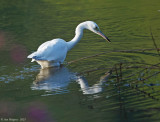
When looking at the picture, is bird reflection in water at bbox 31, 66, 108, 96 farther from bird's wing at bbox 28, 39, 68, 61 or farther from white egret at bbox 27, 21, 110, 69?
bird's wing at bbox 28, 39, 68, 61

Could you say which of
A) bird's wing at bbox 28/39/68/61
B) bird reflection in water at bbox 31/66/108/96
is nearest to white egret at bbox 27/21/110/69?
bird's wing at bbox 28/39/68/61

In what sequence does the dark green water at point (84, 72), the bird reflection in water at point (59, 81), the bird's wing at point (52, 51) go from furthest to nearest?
1. the bird's wing at point (52, 51)
2. the bird reflection in water at point (59, 81)
3. the dark green water at point (84, 72)

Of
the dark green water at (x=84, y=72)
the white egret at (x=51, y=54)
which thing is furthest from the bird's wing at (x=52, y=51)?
the dark green water at (x=84, y=72)

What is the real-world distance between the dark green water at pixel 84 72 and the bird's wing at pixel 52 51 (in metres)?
0.33

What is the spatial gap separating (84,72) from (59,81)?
1.51 m

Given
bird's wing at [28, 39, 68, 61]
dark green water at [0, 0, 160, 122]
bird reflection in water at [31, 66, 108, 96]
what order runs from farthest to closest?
bird's wing at [28, 39, 68, 61] < bird reflection in water at [31, 66, 108, 96] < dark green water at [0, 0, 160, 122]

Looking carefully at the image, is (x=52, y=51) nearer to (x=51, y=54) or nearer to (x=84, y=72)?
(x=51, y=54)

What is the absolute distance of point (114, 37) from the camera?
39.6 ft

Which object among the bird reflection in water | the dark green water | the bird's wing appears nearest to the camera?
the dark green water

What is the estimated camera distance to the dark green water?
6504 millimetres

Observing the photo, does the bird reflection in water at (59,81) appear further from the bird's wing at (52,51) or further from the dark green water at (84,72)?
the bird's wing at (52,51)

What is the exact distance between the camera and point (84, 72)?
7.01 m

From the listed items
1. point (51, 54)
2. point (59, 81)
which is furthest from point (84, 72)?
point (51, 54)

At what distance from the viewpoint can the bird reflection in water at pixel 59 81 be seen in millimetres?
7621
